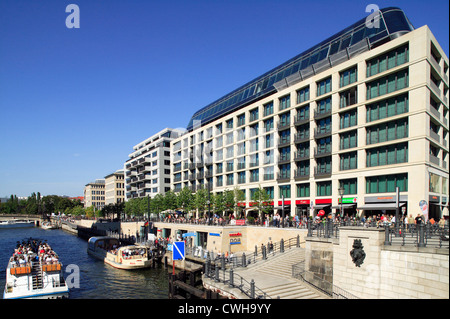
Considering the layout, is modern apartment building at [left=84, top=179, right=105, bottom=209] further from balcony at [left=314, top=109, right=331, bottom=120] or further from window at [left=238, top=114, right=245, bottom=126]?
balcony at [left=314, top=109, right=331, bottom=120]

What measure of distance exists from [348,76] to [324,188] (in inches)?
558

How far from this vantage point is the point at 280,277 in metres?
24.1

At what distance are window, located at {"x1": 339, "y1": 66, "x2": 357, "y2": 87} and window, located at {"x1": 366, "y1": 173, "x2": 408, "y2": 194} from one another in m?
11.7

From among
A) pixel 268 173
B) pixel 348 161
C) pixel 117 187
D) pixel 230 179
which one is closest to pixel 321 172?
pixel 348 161

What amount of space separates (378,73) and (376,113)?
4322mm

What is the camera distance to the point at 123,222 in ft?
249

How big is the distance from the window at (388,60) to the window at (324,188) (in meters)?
14.2

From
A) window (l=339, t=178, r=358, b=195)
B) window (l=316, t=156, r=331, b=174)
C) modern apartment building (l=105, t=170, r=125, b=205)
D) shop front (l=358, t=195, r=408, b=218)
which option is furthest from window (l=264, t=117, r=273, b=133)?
modern apartment building (l=105, t=170, r=125, b=205)

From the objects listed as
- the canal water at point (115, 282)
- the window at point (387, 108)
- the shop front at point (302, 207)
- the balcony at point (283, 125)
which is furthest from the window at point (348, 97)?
the canal water at point (115, 282)

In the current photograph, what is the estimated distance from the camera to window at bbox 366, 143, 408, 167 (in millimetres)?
35562

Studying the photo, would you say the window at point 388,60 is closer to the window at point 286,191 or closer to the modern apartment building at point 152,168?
the window at point 286,191

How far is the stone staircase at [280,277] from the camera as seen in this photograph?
21.0 metres

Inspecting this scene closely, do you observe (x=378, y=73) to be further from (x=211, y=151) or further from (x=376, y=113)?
(x=211, y=151)
